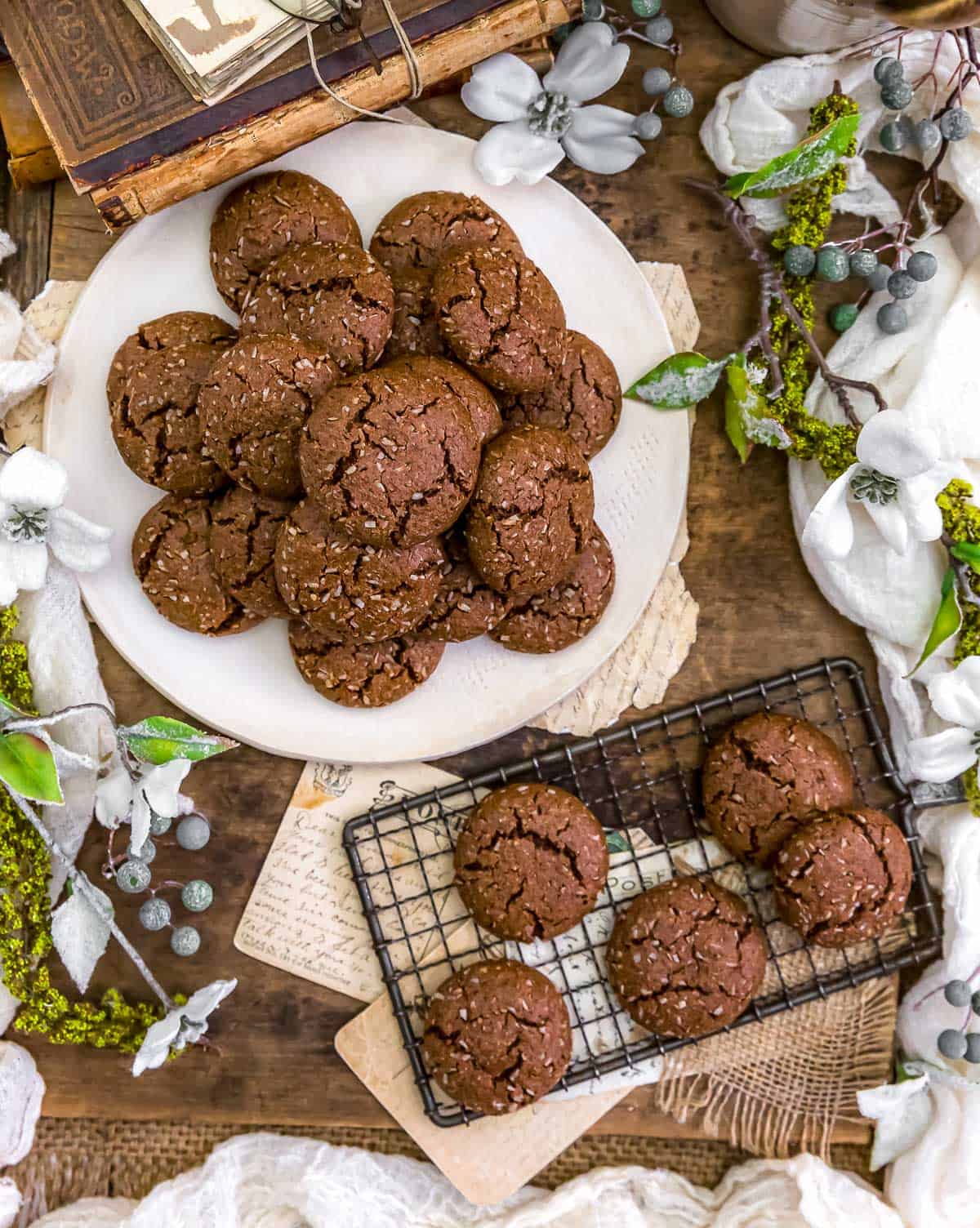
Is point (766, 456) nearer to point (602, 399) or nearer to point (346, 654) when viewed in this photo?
point (602, 399)

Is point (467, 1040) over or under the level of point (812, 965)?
over

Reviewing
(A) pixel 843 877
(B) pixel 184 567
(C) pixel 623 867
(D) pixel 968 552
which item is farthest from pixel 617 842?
(B) pixel 184 567

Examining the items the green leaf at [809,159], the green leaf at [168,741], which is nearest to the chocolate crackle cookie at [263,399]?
the green leaf at [168,741]

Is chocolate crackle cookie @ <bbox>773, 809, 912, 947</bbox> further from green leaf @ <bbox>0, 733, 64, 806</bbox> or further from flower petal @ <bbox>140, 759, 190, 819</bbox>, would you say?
green leaf @ <bbox>0, 733, 64, 806</bbox>

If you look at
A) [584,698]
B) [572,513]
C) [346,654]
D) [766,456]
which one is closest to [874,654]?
[766,456]

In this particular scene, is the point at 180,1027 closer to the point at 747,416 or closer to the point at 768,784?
the point at 768,784

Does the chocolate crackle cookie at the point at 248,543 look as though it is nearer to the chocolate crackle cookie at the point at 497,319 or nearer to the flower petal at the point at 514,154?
the chocolate crackle cookie at the point at 497,319
